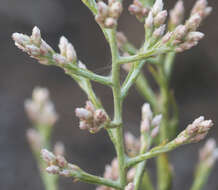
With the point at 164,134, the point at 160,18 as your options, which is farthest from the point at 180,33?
the point at 164,134

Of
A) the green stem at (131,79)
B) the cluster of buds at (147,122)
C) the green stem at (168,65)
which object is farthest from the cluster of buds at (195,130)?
the green stem at (168,65)

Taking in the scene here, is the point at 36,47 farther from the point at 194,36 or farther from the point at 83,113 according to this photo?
the point at 194,36

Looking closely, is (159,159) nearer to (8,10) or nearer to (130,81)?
(130,81)

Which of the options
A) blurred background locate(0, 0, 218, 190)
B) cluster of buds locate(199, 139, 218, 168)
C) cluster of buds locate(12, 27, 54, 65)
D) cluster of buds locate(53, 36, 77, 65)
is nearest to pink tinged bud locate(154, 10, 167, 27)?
cluster of buds locate(53, 36, 77, 65)

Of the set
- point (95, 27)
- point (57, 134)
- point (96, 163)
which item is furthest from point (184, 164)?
point (95, 27)

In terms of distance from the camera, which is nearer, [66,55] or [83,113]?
[83,113]

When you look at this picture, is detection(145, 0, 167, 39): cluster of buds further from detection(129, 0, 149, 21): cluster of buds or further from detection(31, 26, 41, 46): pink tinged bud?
detection(31, 26, 41, 46): pink tinged bud
